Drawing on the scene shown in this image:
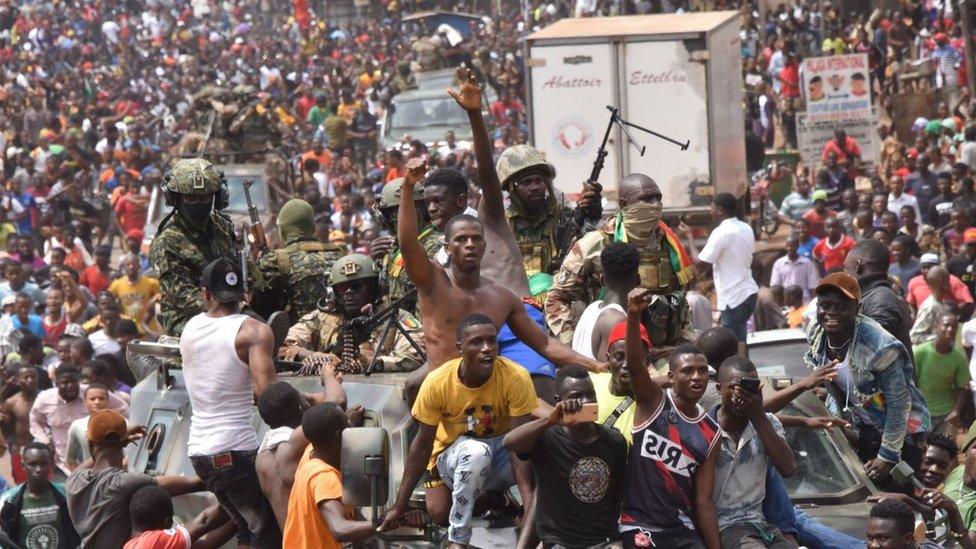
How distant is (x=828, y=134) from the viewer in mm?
24703

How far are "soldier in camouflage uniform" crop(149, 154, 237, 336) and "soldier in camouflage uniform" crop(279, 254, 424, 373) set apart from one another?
1.99ft

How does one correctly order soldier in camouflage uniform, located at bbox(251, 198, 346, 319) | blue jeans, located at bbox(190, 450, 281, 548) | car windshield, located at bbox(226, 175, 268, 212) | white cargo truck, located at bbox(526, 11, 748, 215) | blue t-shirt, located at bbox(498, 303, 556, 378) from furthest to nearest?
car windshield, located at bbox(226, 175, 268, 212) < white cargo truck, located at bbox(526, 11, 748, 215) < soldier in camouflage uniform, located at bbox(251, 198, 346, 319) < blue jeans, located at bbox(190, 450, 281, 548) < blue t-shirt, located at bbox(498, 303, 556, 378)

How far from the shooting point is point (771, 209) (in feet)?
84.3

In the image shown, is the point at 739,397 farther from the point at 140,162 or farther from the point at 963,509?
the point at 140,162

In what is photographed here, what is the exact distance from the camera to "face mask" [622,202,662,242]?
9.61 meters

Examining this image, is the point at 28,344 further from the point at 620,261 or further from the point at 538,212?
the point at 620,261

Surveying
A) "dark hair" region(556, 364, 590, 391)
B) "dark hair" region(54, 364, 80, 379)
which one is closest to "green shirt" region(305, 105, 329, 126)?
"dark hair" region(54, 364, 80, 379)

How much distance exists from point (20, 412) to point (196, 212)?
471cm

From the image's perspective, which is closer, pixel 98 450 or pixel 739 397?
pixel 739 397

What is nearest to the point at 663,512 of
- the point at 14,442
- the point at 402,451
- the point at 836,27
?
the point at 402,451

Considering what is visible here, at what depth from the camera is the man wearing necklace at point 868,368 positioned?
875 centimetres

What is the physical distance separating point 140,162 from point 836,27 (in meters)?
12.9

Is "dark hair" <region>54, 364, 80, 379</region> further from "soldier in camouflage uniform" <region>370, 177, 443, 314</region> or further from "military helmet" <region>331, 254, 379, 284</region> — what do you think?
"military helmet" <region>331, 254, 379, 284</region>

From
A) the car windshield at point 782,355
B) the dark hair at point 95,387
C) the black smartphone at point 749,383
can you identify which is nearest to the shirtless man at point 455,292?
the black smartphone at point 749,383
